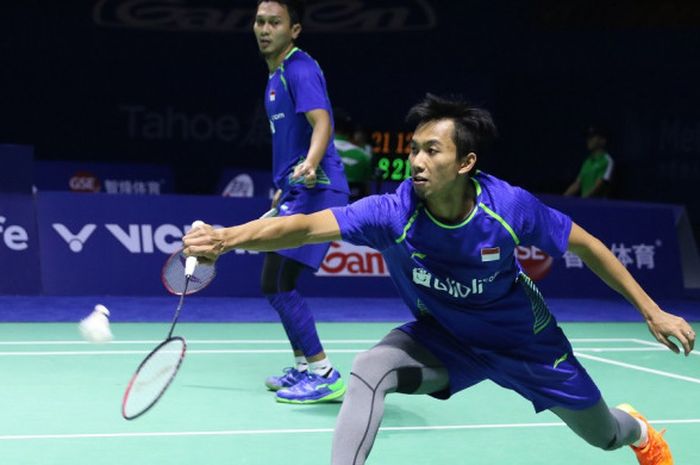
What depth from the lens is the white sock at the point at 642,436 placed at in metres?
4.31

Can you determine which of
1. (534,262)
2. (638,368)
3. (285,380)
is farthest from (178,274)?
(534,262)

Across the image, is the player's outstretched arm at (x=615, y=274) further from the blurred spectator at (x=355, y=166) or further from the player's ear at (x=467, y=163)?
the blurred spectator at (x=355, y=166)

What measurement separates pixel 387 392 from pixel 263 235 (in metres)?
0.67

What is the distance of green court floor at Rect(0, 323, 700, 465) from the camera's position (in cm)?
470

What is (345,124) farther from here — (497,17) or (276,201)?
(497,17)

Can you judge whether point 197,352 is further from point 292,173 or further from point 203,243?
point 203,243

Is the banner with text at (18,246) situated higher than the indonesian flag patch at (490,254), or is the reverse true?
the indonesian flag patch at (490,254)

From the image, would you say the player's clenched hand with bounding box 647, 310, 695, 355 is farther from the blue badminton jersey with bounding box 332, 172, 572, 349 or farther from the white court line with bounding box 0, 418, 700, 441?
the white court line with bounding box 0, 418, 700, 441

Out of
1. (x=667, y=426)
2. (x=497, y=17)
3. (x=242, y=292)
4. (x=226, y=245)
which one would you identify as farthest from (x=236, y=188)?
(x=226, y=245)

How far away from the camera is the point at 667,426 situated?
17.8 ft

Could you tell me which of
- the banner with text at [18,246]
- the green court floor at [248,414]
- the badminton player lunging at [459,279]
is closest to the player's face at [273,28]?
the green court floor at [248,414]

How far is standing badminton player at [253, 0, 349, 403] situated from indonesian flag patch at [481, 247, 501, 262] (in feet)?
6.75

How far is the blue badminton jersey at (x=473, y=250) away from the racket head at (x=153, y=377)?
0.63m

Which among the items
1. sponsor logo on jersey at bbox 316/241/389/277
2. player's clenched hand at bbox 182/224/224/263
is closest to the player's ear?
player's clenched hand at bbox 182/224/224/263
